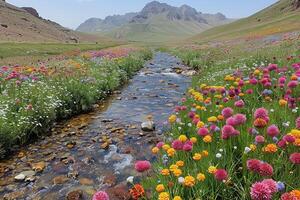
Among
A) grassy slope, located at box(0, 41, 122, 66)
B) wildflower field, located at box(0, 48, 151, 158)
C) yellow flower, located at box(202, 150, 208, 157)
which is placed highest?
yellow flower, located at box(202, 150, 208, 157)

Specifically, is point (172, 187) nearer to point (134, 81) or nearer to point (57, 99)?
point (57, 99)

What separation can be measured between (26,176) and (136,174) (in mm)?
2587

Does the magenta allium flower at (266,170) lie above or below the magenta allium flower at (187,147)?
above

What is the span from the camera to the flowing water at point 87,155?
709 centimetres

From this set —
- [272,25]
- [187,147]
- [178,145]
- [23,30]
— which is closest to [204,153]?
[187,147]

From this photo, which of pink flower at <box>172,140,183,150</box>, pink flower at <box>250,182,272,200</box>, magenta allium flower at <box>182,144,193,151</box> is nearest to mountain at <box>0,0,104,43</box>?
pink flower at <box>172,140,183,150</box>

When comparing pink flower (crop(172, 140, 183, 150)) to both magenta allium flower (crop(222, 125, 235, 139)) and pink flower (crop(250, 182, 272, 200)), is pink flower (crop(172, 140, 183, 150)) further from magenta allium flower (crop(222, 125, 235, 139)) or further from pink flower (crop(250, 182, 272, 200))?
pink flower (crop(250, 182, 272, 200))

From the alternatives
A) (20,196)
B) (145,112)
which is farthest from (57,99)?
(20,196)

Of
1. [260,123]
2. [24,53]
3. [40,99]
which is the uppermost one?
[260,123]

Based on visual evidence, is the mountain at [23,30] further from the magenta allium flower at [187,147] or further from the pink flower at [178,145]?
the magenta allium flower at [187,147]

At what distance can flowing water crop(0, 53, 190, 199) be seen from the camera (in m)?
7.09

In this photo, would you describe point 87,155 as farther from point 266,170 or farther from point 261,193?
point 261,193

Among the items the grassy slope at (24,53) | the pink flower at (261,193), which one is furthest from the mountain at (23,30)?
the pink flower at (261,193)

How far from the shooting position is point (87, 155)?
8883 mm
